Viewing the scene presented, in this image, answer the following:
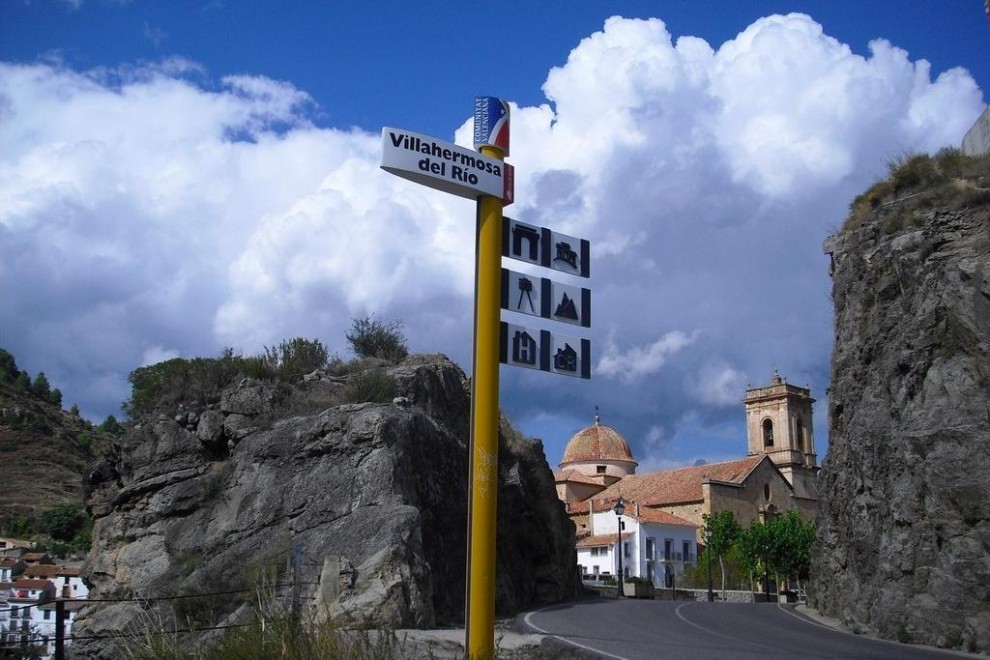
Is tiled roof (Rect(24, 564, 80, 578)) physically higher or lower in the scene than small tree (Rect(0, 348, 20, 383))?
lower

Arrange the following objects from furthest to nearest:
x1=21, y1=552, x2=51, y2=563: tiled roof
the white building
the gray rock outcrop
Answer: the white building → x1=21, y1=552, x2=51, y2=563: tiled roof → the gray rock outcrop

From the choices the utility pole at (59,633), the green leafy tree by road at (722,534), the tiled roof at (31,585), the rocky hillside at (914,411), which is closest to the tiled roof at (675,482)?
the green leafy tree by road at (722,534)

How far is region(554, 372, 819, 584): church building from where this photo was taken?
73500mm

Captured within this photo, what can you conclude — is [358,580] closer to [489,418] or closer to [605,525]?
[489,418]

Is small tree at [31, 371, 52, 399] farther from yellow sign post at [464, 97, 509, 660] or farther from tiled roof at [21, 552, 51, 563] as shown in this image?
yellow sign post at [464, 97, 509, 660]

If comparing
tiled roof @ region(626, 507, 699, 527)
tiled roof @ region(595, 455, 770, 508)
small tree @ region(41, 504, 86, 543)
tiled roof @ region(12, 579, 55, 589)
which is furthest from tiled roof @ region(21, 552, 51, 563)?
tiled roof @ region(595, 455, 770, 508)

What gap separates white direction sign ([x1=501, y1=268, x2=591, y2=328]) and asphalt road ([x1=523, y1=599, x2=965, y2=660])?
638 cm

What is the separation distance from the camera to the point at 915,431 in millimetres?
19703

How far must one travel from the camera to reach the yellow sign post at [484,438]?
6660 mm

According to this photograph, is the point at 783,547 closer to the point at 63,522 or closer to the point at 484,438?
the point at 63,522

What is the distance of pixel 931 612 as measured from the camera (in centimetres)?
1802

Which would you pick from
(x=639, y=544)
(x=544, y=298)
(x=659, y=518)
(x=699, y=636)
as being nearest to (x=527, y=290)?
(x=544, y=298)

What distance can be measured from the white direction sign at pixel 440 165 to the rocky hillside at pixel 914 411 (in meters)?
14.6

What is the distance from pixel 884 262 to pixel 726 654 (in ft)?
46.6
